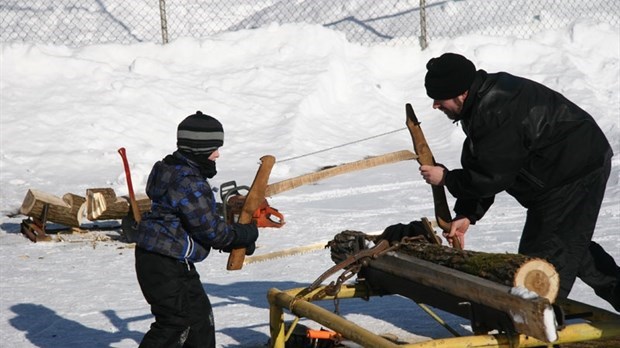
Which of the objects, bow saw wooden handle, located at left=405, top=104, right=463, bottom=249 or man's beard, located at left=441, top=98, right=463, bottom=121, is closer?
man's beard, located at left=441, top=98, right=463, bottom=121

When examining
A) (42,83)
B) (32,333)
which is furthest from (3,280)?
(42,83)

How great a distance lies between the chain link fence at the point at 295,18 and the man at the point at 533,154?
10.6 m

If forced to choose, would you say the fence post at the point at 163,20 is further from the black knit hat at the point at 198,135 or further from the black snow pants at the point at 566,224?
the black snow pants at the point at 566,224

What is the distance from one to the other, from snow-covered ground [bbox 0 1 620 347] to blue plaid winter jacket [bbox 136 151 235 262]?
3.77 feet

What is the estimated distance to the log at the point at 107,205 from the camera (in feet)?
29.1

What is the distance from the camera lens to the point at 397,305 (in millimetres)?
6645

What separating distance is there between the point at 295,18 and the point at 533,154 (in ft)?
40.7

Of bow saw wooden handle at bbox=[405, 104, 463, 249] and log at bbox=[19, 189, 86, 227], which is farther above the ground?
bow saw wooden handle at bbox=[405, 104, 463, 249]

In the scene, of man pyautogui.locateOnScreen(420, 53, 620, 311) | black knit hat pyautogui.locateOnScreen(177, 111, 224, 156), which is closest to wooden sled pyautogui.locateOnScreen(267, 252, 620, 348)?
man pyautogui.locateOnScreen(420, 53, 620, 311)

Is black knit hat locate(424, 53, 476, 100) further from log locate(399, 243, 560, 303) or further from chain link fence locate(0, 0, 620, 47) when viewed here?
chain link fence locate(0, 0, 620, 47)

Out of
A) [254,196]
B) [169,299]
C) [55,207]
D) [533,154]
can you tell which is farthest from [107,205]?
[533,154]

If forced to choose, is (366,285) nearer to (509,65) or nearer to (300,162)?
(300,162)

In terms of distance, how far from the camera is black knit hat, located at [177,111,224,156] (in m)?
4.91

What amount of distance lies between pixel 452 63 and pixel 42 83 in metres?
9.69
